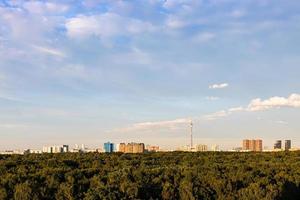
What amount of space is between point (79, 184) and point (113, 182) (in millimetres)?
891

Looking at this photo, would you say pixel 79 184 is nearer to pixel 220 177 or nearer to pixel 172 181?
pixel 172 181

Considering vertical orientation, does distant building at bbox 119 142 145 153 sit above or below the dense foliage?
above

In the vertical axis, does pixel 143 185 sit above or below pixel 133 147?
below

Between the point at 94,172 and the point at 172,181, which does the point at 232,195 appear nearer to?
the point at 172,181

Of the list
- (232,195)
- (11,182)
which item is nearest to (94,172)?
(11,182)

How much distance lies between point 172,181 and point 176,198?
1.13 m

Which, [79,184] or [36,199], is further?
[79,184]

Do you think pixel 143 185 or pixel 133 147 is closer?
pixel 143 185

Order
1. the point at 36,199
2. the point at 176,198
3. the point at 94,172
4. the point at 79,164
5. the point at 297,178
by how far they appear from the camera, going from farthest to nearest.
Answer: the point at 79,164 < the point at 297,178 < the point at 94,172 < the point at 176,198 < the point at 36,199

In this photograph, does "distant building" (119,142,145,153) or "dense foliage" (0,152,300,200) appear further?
"distant building" (119,142,145,153)

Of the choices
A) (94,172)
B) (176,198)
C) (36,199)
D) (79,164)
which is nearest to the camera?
(36,199)

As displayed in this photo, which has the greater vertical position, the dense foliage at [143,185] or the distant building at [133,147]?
the distant building at [133,147]

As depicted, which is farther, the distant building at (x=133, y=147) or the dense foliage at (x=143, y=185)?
the distant building at (x=133, y=147)

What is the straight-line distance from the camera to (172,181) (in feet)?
47.7
